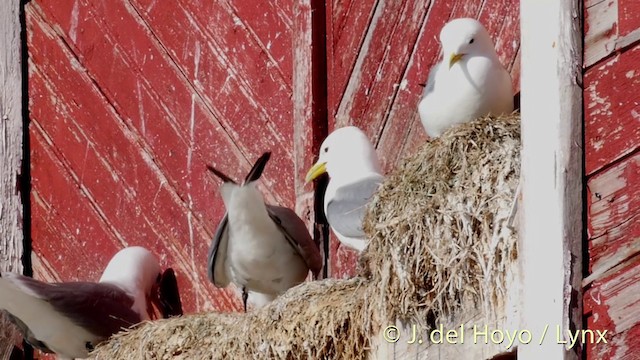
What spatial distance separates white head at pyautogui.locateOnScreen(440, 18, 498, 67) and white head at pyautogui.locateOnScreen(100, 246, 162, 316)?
1704 mm

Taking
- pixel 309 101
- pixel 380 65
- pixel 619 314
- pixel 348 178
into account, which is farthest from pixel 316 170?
pixel 619 314

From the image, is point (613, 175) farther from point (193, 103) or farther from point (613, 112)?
point (193, 103)

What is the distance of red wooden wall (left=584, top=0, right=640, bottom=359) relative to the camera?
5.06 meters

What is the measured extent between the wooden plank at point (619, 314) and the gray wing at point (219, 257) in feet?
7.32

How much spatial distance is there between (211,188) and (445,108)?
1.53 meters

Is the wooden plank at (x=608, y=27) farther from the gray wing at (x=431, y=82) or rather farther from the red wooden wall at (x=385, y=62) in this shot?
the red wooden wall at (x=385, y=62)

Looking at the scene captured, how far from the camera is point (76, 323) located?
7.23 meters

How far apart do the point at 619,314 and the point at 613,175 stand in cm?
37

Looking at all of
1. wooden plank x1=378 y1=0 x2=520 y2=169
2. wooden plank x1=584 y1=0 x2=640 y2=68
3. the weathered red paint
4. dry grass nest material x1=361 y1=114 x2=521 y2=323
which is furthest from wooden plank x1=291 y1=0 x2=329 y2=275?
the weathered red paint

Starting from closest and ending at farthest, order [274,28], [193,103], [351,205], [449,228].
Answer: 1. [449,228]
2. [351,205]
3. [274,28]
4. [193,103]

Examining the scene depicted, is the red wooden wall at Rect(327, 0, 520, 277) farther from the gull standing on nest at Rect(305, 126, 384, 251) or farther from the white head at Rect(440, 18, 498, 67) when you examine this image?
the white head at Rect(440, 18, 498, 67)

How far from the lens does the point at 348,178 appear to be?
22.6 feet

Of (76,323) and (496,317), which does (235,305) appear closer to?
(76,323)

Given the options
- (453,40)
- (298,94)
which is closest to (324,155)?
(298,94)
